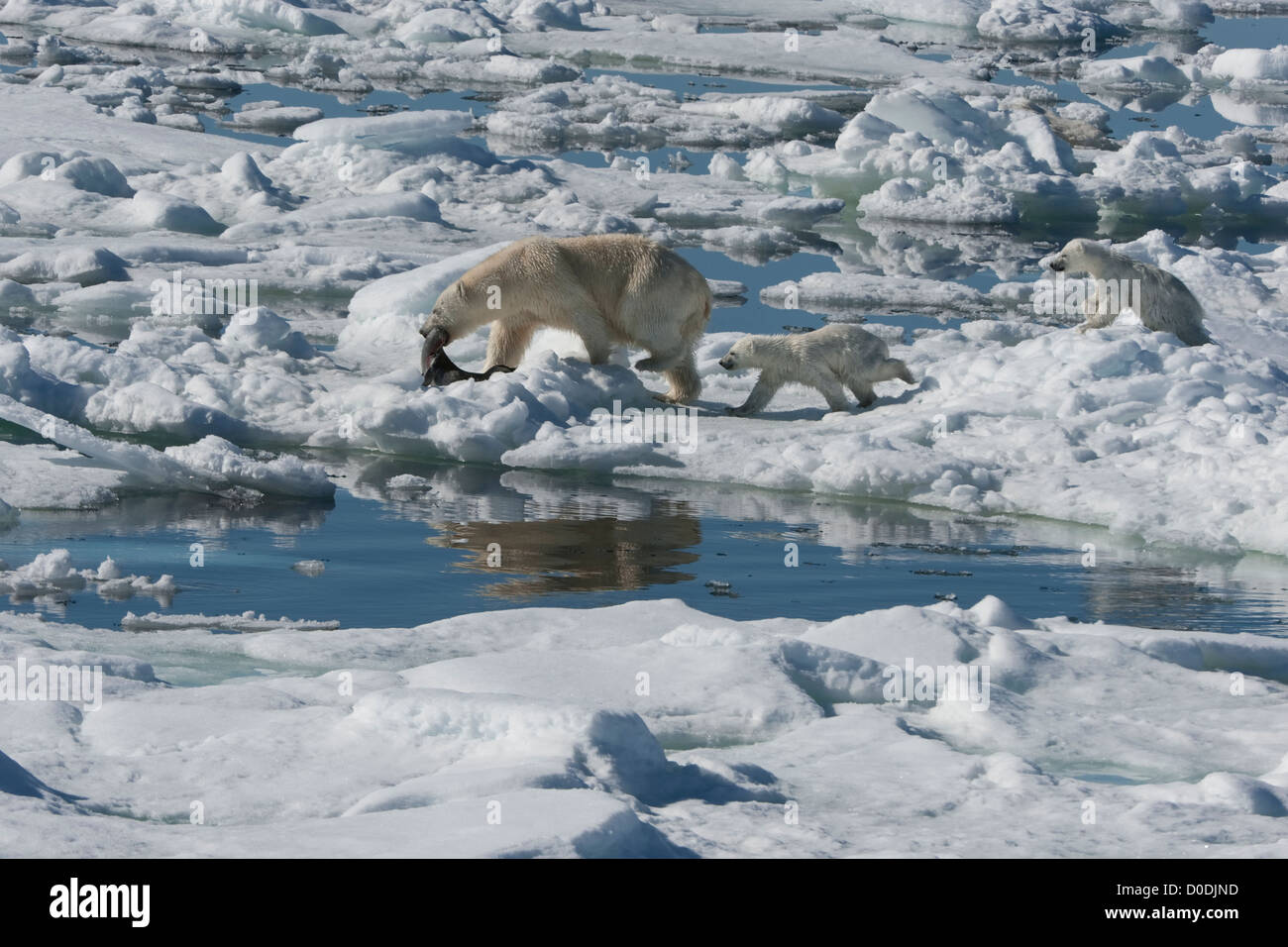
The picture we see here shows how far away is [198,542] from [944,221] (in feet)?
38.8

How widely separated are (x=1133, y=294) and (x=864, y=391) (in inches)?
79.9

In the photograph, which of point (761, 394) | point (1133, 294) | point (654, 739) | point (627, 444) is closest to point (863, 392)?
point (761, 394)

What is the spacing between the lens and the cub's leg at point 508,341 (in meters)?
9.71

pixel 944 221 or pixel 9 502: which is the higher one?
pixel 944 221

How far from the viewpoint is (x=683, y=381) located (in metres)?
9.87

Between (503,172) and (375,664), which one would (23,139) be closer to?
(503,172)

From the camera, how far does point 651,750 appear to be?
4.25 m

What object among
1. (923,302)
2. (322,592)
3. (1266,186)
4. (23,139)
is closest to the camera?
(322,592)

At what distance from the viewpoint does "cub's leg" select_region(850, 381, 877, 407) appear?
9539mm

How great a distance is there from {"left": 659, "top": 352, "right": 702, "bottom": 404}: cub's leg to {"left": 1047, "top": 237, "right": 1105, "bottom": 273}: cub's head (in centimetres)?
241

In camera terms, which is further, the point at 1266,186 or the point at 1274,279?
the point at 1266,186

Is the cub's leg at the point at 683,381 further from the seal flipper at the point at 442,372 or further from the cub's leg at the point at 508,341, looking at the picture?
the seal flipper at the point at 442,372

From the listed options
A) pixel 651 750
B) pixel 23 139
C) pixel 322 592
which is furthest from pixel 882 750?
pixel 23 139

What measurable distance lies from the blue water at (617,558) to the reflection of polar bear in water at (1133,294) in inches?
106
